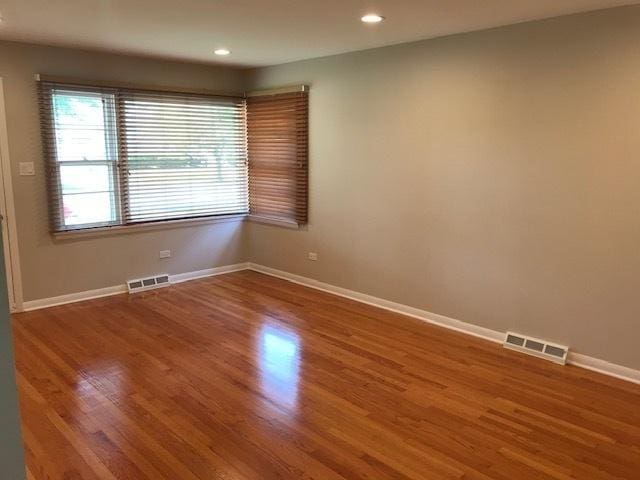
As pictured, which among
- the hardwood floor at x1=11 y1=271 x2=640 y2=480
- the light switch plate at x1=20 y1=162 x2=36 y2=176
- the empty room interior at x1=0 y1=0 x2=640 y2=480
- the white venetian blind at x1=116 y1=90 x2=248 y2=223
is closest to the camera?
the hardwood floor at x1=11 y1=271 x2=640 y2=480

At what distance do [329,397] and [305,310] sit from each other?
1670 millimetres

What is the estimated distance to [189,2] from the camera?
3072 millimetres

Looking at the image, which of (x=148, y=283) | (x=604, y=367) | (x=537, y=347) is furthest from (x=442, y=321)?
(x=148, y=283)

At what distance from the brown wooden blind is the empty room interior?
3 centimetres

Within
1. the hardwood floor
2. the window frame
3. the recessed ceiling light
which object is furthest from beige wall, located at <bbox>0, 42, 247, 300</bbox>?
the recessed ceiling light

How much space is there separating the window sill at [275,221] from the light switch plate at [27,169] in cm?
233

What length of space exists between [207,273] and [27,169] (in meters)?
2.13

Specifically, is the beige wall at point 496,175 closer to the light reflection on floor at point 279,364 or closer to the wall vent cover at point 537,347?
the wall vent cover at point 537,347

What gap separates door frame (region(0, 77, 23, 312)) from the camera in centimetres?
438

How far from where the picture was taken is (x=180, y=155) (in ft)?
18.2

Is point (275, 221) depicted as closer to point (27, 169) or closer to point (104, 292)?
point (104, 292)

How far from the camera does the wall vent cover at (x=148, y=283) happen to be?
5.26 m

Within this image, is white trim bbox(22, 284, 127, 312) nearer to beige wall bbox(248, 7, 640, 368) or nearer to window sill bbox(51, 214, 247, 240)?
window sill bbox(51, 214, 247, 240)

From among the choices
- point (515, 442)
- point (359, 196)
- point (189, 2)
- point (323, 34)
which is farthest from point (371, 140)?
point (515, 442)
